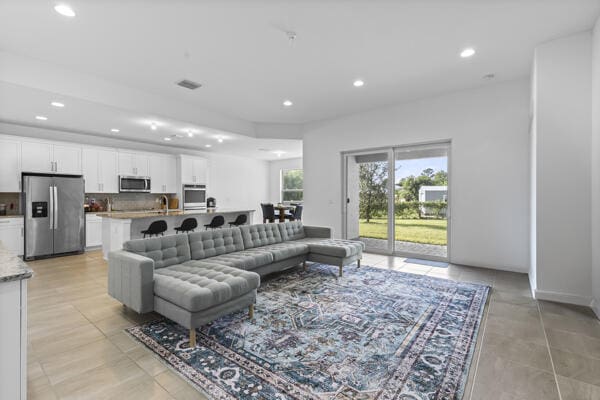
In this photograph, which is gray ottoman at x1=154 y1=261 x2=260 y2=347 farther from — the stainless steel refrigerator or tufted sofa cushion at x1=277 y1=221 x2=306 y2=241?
the stainless steel refrigerator

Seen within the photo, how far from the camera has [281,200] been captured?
1103 centimetres

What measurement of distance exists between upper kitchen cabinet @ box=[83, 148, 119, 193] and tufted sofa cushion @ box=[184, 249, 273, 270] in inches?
195

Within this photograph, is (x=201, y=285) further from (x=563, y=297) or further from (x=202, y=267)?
(x=563, y=297)

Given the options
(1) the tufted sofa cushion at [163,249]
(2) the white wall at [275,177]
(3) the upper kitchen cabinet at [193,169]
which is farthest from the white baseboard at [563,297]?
(2) the white wall at [275,177]

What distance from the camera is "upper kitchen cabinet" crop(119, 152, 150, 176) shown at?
7.13 metres

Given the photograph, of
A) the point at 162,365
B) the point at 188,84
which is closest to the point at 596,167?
the point at 162,365

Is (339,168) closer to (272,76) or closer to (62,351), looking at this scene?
(272,76)

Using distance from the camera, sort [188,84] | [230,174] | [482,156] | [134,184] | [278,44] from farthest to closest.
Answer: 1. [230,174]
2. [134,184]
3. [482,156]
4. [188,84]
5. [278,44]

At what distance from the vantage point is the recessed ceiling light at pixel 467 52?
11.2ft

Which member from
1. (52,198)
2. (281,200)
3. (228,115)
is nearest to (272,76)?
(228,115)

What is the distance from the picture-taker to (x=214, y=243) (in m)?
3.86

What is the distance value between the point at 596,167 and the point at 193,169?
8.51 metres

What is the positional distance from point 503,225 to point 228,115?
573 centimetres

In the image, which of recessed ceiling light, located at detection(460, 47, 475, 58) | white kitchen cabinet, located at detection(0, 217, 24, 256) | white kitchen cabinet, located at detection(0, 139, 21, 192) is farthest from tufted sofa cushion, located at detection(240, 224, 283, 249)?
white kitchen cabinet, located at detection(0, 139, 21, 192)
